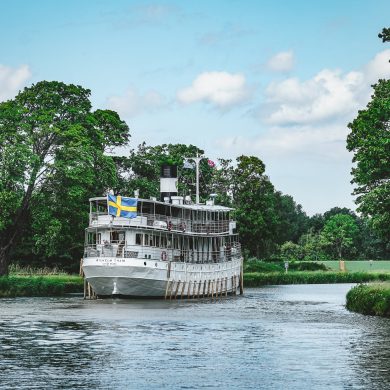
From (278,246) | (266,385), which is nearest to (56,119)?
(266,385)

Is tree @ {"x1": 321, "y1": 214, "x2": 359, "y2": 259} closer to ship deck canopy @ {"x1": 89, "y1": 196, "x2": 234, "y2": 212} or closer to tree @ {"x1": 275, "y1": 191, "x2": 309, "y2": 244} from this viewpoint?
tree @ {"x1": 275, "y1": 191, "x2": 309, "y2": 244}

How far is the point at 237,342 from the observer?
31.4 meters

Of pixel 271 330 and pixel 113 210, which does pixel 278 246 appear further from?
pixel 271 330

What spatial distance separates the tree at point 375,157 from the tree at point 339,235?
3588 inches

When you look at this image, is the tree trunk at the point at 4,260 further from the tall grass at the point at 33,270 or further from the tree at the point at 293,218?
the tree at the point at 293,218

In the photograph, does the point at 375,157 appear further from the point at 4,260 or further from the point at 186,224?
the point at 4,260

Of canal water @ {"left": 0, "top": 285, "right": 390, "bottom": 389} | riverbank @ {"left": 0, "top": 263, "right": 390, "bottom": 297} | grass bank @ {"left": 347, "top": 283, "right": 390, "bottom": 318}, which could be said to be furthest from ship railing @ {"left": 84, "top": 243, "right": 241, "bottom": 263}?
grass bank @ {"left": 347, "top": 283, "right": 390, "bottom": 318}

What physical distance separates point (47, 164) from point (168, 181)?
9.70 m

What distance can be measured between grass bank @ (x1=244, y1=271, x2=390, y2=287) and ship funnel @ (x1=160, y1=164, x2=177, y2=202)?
25502 millimetres

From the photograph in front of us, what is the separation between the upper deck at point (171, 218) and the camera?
6012 cm

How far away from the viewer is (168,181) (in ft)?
228

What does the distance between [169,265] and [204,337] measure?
27.3 meters

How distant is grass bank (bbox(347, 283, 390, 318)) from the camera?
41.4 meters

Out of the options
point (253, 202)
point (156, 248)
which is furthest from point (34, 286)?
point (253, 202)
